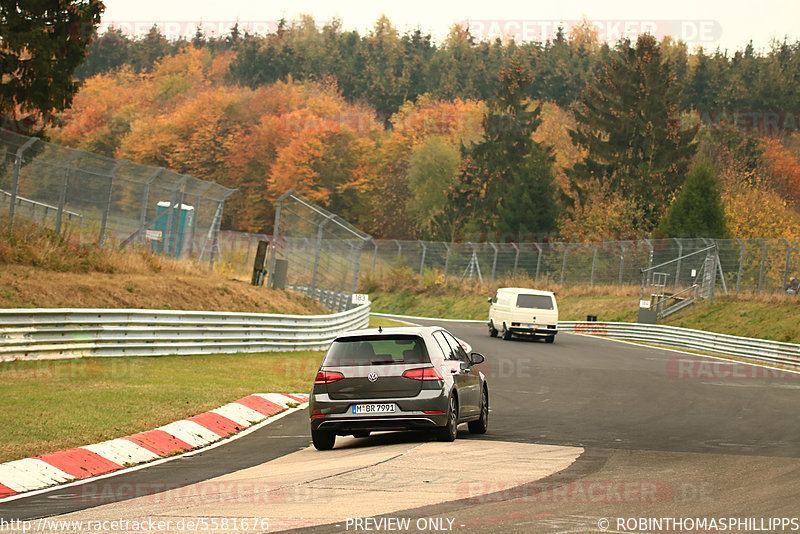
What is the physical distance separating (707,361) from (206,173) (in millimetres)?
85229

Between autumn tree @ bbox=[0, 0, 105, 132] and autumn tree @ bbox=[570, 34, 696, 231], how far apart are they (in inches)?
2115

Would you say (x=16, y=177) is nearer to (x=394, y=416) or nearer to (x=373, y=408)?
(x=373, y=408)

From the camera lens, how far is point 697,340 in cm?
3762

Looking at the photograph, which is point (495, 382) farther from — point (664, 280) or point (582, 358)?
point (664, 280)

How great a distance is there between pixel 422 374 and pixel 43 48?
16.9 m

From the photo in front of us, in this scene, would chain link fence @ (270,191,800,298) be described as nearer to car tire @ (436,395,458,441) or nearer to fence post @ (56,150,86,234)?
fence post @ (56,150,86,234)

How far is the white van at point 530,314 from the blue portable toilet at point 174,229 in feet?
40.5

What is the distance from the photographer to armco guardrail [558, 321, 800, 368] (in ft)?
101

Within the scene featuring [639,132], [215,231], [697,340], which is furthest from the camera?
[639,132]

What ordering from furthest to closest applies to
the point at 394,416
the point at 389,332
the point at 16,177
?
the point at 16,177
the point at 389,332
the point at 394,416

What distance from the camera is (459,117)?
10662 centimetres

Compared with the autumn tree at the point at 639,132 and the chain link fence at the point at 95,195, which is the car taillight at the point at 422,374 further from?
the autumn tree at the point at 639,132

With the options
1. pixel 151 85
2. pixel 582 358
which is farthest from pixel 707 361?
pixel 151 85

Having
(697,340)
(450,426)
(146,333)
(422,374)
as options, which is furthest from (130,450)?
(697,340)
